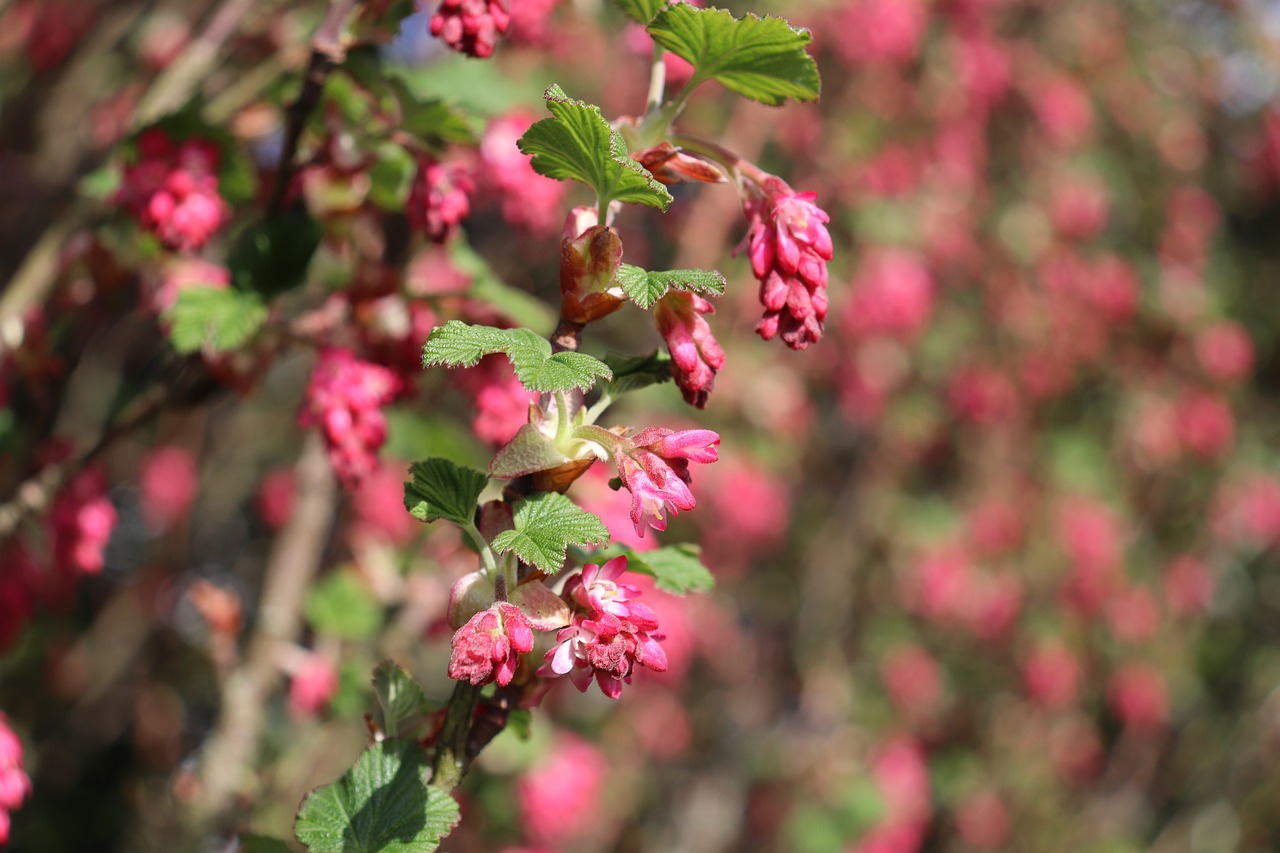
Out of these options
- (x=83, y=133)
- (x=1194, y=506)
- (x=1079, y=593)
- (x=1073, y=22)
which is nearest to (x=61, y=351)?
(x=83, y=133)

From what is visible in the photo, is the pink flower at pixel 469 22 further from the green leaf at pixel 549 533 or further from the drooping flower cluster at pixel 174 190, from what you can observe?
the green leaf at pixel 549 533

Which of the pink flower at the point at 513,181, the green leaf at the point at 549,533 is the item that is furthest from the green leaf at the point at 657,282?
the pink flower at the point at 513,181

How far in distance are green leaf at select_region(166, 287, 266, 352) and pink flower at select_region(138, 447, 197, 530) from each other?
89.0 inches

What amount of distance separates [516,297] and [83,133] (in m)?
1.94

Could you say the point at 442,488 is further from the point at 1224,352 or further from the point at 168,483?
the point at 1224,352

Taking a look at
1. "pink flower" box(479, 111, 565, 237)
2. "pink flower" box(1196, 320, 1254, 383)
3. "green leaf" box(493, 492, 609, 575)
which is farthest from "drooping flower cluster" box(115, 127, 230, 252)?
"pink flower" box(1196, 320, 1254, 383)

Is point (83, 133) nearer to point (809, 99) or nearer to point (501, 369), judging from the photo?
point (501, 369)

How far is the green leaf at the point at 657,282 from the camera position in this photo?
2.66ft

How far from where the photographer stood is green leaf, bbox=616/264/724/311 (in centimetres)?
81

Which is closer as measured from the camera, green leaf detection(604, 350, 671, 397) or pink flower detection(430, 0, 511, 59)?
green leaf detection(604, 350, 671, 397)

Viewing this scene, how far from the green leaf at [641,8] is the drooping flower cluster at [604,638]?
0.49m

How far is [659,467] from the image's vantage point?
84 cm

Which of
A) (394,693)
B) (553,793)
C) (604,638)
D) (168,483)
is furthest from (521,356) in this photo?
(168,483)

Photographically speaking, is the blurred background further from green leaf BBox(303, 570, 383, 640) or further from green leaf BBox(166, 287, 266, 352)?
green leaf BBox(166, 287, 266, 352)
